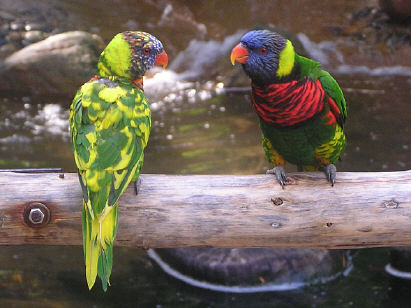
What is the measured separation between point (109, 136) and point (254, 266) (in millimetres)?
2117

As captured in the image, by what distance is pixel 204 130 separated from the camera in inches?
240

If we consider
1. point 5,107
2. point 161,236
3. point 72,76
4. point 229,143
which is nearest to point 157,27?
point 72,76

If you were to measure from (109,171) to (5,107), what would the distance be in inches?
193

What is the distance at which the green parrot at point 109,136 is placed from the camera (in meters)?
2.12

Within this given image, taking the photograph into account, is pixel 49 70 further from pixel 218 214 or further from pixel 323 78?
pixel 218 214

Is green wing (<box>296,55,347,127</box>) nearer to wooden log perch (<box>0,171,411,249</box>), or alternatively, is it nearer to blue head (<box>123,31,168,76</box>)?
wooden log perch (<box>0,171,411,249</box>)

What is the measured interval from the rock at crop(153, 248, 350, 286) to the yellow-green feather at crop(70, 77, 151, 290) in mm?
1869

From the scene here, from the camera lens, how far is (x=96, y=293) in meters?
3.94

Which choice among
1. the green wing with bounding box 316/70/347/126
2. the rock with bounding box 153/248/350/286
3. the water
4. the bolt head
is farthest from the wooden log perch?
the rock with bounding box 153/248/350/286

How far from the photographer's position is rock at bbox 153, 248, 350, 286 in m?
4.00

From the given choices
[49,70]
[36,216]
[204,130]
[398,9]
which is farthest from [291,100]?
[398,9]

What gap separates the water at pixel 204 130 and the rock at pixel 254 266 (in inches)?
4.1

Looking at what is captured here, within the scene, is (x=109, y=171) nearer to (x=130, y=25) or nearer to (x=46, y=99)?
(x=46, y=99)

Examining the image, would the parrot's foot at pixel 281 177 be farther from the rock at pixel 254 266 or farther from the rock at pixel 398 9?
the rock at pixel 398 9
